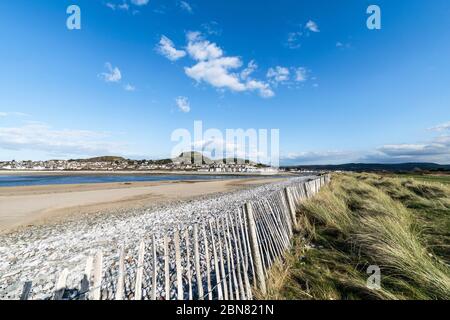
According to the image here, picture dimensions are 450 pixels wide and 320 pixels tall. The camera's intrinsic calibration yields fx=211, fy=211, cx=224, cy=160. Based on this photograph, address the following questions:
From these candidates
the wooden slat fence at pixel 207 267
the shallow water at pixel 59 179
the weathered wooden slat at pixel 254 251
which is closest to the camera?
the wooden slat fence at pixel 207 267

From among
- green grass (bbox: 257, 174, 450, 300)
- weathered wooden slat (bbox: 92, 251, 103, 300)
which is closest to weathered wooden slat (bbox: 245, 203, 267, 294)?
green grass (bbox: 257, 174, 450, 300)

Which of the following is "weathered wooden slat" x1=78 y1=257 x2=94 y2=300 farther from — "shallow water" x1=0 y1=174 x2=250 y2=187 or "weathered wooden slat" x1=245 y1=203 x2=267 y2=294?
"shallow water" x1=0 y1=174 x2=250 y2=187

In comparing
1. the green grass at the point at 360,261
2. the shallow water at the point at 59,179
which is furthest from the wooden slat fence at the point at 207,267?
the shallow water at the point at 59,179

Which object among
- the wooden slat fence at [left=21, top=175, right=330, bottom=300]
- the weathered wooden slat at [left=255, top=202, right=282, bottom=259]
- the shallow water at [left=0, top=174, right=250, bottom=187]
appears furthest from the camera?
the shallow water at [left=0, top=174, right=250, bottom=187]

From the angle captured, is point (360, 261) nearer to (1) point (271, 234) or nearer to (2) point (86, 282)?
(1) point (271, 234)

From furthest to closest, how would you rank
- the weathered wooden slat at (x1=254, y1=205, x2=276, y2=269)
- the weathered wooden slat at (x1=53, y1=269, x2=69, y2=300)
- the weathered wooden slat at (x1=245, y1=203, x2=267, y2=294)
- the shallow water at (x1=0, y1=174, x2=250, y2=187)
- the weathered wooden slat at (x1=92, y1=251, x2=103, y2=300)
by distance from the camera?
the shallow water at (x1=0, y1=174, x2=250, y2=187)
the weathered wooden slat at (x1=254, y1=205, x2=276, y2=269)
the weathered wooden slat at (x1=245, y1=203, x2=267, y2=294)
the weathered wooden slat at (x1=92, y1=251, x2=103, y2=300)
the weathered wooden slat at (x1=53, y1=269, x2=69, y2=300)

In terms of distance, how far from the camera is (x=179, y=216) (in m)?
9.59

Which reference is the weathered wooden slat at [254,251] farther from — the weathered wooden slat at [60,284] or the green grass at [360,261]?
the weathered wooden slat at [60,284]

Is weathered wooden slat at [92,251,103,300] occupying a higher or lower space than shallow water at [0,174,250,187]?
higher

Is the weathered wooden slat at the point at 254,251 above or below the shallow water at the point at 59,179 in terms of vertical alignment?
above

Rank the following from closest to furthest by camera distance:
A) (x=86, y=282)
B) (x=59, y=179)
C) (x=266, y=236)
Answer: (x=86, y=282) < (x=266, y=236) < (x=59, y=179)

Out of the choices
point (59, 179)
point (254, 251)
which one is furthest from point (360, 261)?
point (59, 179)
